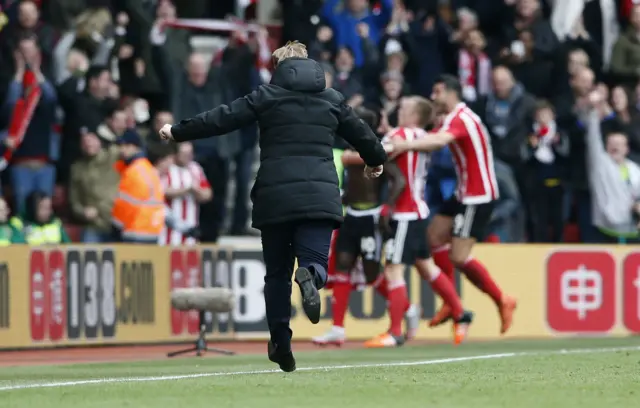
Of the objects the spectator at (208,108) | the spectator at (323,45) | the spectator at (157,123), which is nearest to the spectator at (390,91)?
the spectator at (323,45)

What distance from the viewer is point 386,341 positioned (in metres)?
15.9

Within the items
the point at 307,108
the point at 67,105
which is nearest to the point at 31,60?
the point at 67,105

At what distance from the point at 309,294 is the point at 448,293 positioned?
19.2ft

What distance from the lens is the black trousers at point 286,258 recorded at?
1057 centimetres

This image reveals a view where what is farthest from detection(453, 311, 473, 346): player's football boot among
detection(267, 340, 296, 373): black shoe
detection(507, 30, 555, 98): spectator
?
detection(507, 30, 555, 98): spectator

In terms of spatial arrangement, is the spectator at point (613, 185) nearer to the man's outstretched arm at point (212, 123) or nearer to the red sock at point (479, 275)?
the red sock at point (479, 275)

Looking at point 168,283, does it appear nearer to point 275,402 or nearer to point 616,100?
point 616,100

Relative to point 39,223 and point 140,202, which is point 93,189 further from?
point 39,223

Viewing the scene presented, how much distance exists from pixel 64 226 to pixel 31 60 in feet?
5.84

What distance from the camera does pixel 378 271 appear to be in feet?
53.7

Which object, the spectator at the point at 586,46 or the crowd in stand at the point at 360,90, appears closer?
the crowd in stand at the point at 360,90

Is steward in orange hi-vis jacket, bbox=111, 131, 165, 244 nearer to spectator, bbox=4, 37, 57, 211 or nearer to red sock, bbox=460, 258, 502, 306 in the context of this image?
spectator, bbox=4, 37, 57, 211

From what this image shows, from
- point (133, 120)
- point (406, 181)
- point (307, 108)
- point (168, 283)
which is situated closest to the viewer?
point (307, 108)

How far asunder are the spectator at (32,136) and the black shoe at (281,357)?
7465 millimetres
